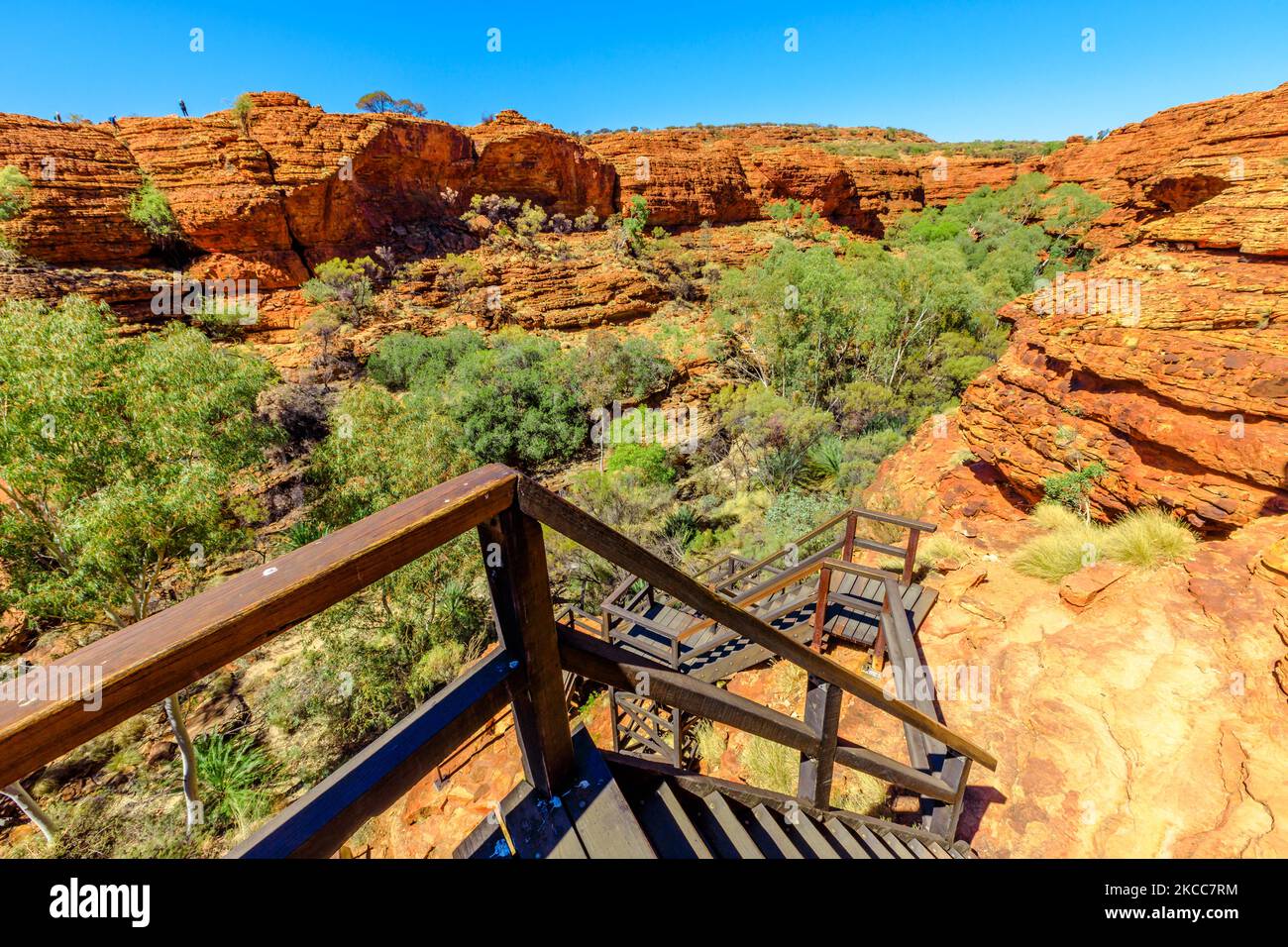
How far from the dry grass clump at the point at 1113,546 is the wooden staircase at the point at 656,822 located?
381 cm

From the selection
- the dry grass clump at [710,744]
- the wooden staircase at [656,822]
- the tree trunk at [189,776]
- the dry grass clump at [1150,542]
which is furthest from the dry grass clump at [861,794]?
the tree trunk at [189,776]

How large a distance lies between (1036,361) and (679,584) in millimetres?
9163

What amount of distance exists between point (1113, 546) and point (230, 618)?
684cm

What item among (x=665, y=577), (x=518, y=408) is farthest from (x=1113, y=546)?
(x=518, y=408)

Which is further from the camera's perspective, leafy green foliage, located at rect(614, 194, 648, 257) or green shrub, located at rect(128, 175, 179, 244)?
leafy green foliage, located at rect(614, 194, 648, 257)

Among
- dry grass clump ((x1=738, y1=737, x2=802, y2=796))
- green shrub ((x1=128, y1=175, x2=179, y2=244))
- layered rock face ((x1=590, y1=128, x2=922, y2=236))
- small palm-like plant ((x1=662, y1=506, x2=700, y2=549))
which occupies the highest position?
layered rock face ((x1=590, y1=128, x2=922, y2=236))

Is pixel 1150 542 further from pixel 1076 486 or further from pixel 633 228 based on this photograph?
pixel 633 228

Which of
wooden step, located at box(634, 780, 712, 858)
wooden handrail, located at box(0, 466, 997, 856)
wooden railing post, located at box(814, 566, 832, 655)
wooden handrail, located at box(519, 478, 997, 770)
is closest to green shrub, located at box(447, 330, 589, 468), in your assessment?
wooden railing post, located at box(814, 566, 832, 655)

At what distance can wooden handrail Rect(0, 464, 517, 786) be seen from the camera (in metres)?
0.58

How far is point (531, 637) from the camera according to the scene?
3.78ft

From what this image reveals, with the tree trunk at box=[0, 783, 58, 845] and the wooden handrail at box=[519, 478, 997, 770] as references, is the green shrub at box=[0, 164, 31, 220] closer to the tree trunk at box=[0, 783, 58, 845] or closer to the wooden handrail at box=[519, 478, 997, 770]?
the tree trunk at box=[0, 783, 58, 845]

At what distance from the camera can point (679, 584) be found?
1.27 meters

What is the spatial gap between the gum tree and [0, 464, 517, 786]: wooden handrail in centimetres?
684
